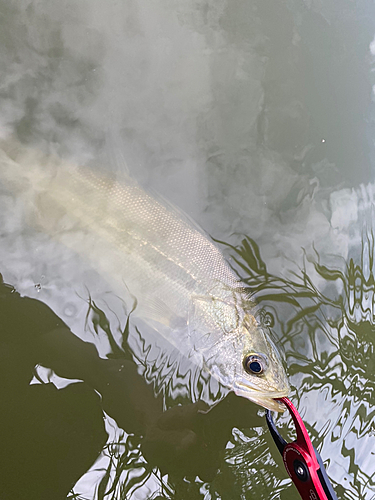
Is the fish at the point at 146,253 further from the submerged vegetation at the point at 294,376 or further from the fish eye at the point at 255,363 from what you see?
the submerged vegetation at the point at 294,376

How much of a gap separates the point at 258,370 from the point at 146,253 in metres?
0.88

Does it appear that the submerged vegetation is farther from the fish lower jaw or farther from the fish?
the fish lower jaw

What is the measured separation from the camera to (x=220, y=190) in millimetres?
2387

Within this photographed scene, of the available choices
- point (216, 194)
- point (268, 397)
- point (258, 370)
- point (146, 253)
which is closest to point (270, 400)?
point (268, 397)

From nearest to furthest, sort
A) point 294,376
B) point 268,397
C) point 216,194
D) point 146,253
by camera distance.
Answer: point 268,397
point 146,253
point 294,376
point 216,194

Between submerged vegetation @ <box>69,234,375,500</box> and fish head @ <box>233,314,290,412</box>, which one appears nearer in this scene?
fish head @ <box>233,314,290,412</box>

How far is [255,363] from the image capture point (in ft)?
6.30

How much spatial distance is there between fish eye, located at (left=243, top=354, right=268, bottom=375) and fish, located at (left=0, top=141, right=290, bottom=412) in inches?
2.3

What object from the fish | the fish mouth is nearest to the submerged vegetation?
the fish

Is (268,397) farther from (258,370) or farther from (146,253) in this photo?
(146,253)

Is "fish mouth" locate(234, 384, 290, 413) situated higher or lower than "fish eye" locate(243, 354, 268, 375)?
lower

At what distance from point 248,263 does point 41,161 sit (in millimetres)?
1381

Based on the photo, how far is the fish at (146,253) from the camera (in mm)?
2016

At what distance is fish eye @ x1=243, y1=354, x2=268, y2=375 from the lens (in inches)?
75.3
